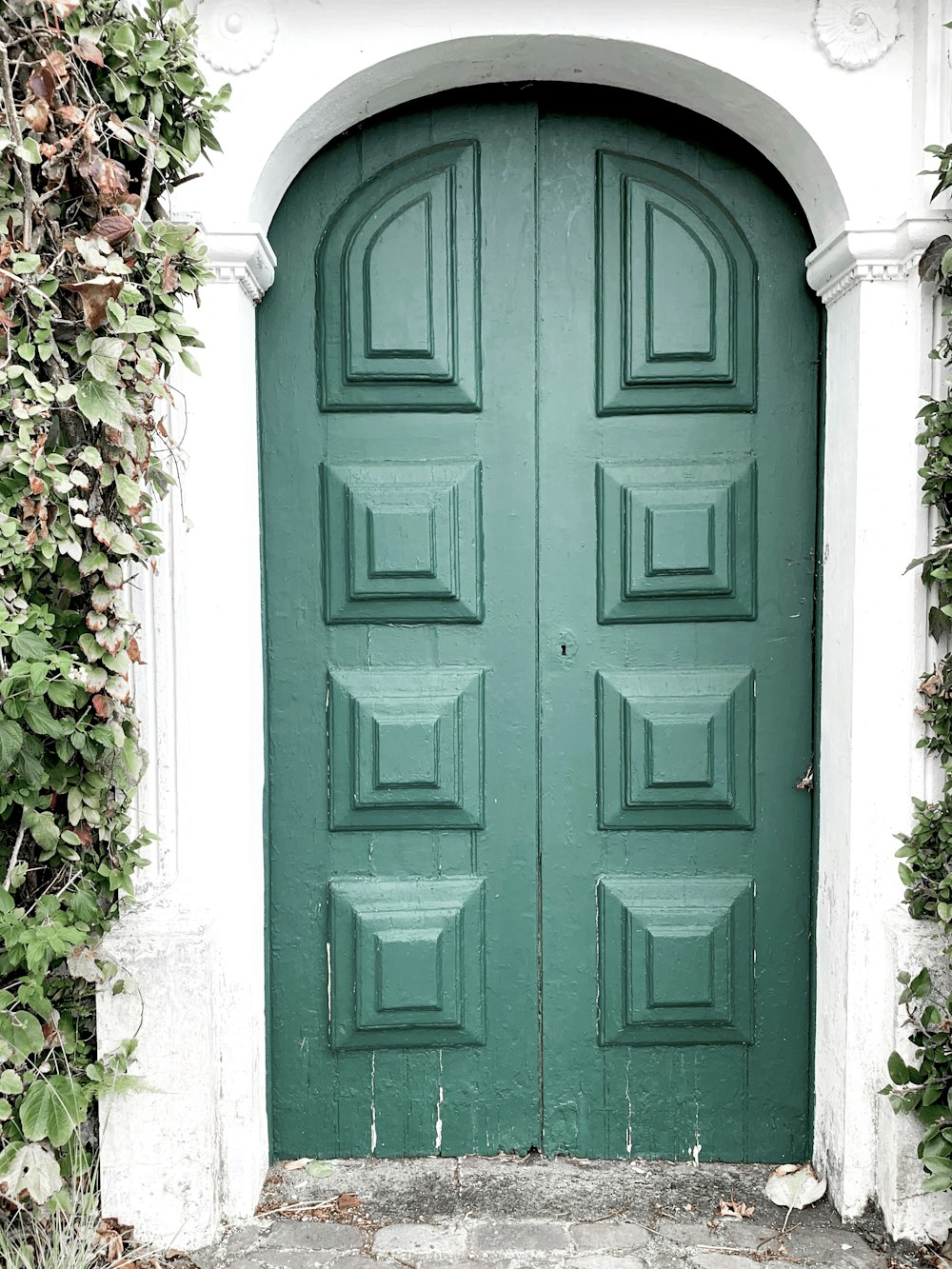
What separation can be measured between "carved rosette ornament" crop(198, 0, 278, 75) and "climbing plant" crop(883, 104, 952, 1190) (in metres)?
1.62

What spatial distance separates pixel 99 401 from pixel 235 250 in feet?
2.24

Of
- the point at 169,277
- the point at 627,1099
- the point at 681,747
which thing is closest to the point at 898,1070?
the point at 627,1099

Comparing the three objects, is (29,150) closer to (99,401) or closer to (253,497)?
(99,401)

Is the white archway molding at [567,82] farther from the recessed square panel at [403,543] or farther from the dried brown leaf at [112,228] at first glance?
the recessed square panel at [403,543]

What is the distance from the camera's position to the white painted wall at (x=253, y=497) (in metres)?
2.58

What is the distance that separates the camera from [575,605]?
2930mm

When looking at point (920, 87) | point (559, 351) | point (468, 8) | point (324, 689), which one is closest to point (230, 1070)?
point (324, 689)

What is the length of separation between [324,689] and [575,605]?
0.73 m

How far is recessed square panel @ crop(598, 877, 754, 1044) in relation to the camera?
116 inches

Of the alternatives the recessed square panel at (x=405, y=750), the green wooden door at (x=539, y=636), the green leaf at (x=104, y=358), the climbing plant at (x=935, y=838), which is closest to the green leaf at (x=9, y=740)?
the green leaf at (x=104, y=358)

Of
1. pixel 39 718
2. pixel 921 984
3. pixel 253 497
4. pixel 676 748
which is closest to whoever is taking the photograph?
pixel 39 718

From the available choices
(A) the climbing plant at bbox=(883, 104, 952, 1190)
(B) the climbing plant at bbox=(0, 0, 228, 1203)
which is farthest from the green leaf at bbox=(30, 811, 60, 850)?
(A) the climbing plant at bbox=(883, 104, 952, 1190)

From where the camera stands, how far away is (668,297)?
2.86 meters

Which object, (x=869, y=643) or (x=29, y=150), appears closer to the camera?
(x=29, y=150)
